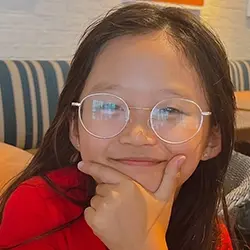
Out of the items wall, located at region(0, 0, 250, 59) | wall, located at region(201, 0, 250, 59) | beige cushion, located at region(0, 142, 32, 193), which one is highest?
beige cushion, located at region(0, 142, 32, 193)

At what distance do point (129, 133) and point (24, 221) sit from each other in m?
0.20

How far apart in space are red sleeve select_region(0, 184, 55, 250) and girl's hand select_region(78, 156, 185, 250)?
9 centimetres

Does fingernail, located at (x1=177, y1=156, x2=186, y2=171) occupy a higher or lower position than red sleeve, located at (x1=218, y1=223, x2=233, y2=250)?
higher

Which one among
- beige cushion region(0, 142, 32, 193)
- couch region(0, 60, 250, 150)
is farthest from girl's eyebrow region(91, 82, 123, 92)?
couch region(0, 60, 250, 150)

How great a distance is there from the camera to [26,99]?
269 cm

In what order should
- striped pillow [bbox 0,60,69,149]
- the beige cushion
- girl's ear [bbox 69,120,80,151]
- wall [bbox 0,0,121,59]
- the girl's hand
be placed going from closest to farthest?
the girl's hand → girl's ear [bbox 69,120,80,151] → the beige cushion → striped pillow [bbox 0,60,69,149] → wall [bbox 0,0,121,59]

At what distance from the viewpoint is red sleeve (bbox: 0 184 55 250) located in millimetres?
857

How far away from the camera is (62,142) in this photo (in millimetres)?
1035

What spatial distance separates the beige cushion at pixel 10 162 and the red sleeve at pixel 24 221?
0.57 m

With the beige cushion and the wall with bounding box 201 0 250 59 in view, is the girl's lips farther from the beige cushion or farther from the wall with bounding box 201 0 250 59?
the wall with bounding box 201 0 250 59

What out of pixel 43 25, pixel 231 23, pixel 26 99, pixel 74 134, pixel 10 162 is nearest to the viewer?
pixel 74 134

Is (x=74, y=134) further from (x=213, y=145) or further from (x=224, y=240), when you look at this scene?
(x=224, y=240)

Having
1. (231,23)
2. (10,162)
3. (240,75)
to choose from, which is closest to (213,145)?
(10,162)

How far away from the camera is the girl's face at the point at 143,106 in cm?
82
